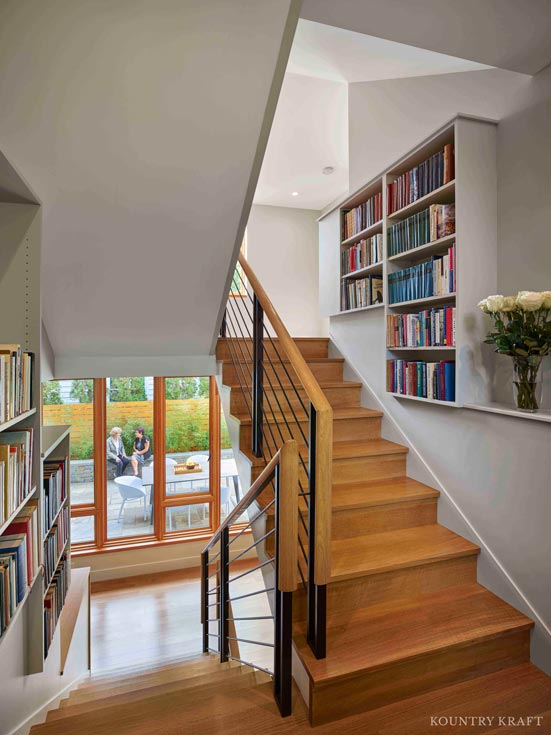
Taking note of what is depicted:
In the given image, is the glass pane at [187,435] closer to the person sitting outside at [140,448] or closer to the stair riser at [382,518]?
the person sitting outside at [140,448]

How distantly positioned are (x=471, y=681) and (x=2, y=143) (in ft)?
9.51

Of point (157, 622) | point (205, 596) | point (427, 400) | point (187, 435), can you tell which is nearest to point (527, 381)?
point (427, 400)

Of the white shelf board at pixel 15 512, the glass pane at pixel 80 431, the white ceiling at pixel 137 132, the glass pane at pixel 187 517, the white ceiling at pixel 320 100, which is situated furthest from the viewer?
the glass pane at pixel 187 517

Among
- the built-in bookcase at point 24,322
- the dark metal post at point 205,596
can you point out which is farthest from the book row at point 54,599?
the dark metal post at point 205,596

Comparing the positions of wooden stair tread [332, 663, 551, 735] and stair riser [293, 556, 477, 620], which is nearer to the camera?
wooden stair tread [332, 663, 551, 735]

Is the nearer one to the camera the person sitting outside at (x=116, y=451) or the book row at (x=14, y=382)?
the book row at (x=14, y=382)

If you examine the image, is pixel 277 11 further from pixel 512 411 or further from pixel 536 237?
pixel 512 411

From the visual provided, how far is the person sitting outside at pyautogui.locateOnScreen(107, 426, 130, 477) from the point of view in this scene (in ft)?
16.8

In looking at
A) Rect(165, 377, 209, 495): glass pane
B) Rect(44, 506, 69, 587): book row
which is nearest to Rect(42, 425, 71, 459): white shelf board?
Rect(44, 506, 69, 587): book row

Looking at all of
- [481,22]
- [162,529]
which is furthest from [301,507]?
[162,529]

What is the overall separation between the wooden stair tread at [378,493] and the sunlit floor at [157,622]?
1.91 metres

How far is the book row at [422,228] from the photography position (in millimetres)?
2322

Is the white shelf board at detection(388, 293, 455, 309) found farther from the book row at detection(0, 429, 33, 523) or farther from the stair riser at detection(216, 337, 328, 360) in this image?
the book row at detection(0, 429, 33, 523)

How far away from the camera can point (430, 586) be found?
6.91 ft
